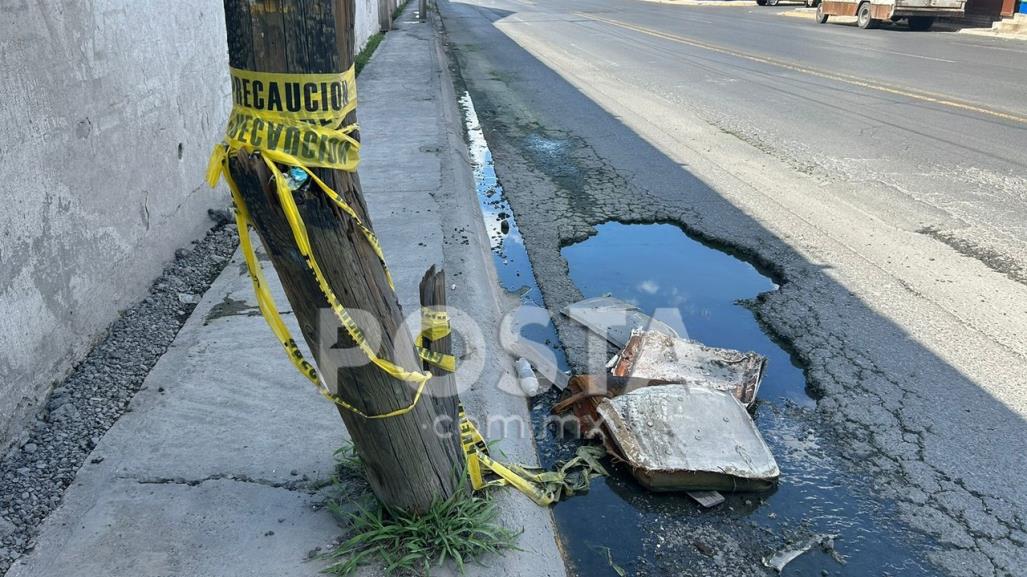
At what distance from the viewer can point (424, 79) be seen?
11836mm

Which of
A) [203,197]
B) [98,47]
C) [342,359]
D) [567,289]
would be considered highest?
[98,47]

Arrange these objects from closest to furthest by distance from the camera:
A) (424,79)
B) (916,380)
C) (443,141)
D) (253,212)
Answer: (253,212), (916,380), (443,141), (424,79)

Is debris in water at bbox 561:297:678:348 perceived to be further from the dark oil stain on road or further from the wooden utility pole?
the wooden utility pole

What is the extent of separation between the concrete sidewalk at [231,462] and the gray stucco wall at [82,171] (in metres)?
0.42

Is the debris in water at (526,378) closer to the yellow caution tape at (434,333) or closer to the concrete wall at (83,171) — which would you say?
the yellow caution tape at (434,333)

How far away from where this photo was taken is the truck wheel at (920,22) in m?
24.4

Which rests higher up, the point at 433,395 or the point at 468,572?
the point at 433,395

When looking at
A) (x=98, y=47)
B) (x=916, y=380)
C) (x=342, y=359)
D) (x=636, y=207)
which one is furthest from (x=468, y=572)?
(x=636, y=207)

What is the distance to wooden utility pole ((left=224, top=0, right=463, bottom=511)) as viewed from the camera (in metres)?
1.83

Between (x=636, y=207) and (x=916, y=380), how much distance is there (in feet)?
9.76

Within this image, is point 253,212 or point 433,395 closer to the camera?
point 253,212

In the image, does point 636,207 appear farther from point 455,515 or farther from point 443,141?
point 455,515

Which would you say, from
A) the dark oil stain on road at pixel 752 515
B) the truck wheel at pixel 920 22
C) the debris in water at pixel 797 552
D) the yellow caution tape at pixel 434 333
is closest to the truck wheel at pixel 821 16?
the truck wheel at pixel 920 22

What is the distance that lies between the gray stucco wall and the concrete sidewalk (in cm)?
42
